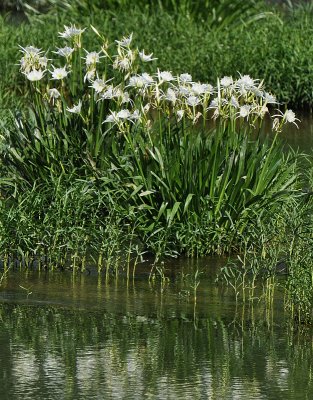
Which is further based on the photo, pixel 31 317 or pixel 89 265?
pixel 89 265

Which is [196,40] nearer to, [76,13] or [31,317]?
[76,13]

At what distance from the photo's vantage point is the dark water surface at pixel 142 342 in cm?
574

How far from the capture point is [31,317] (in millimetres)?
7008

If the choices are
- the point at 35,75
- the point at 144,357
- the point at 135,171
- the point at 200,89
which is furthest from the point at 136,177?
the point at 144,357

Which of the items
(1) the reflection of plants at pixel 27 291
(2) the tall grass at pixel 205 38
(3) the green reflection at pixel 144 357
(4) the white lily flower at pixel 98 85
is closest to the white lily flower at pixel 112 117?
(4) the white lily flower at pixel 98 85

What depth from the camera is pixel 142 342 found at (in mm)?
6488

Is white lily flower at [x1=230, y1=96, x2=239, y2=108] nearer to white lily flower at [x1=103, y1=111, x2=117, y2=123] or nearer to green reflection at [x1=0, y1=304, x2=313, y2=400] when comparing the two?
white lily flower at [x1=103, y1=111, x2=117, y2=123]

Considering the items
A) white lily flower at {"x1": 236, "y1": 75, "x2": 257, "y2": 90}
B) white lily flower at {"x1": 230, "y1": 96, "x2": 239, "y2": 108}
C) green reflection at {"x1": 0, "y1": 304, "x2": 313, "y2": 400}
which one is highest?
white lily flower at {"x1": 236, "y1": 75, "x2": 257, "y2": 90}

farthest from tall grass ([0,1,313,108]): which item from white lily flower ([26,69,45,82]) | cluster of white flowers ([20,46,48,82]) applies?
white lily flower ([26,69,45,82])

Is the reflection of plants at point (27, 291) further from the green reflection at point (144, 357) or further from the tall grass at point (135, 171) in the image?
the tall grass at point (135, 171)

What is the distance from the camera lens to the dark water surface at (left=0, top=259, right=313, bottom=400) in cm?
574

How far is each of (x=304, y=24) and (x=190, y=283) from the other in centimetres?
1046

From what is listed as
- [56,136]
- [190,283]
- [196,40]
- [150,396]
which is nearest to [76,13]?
[196,40]

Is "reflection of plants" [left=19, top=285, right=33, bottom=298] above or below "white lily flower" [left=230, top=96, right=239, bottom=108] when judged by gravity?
below
